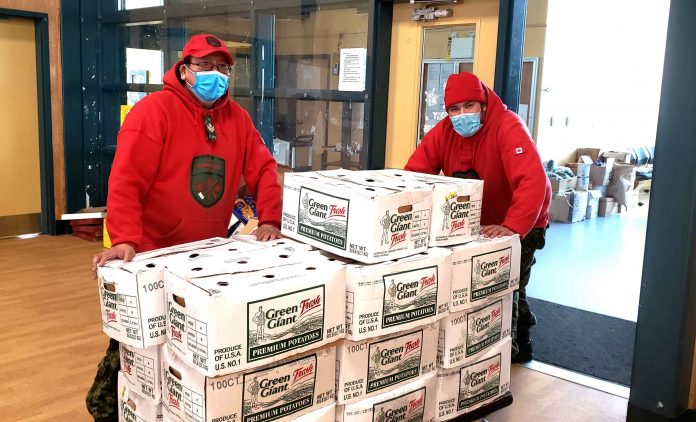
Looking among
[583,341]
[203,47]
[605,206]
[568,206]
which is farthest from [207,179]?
[605,206]

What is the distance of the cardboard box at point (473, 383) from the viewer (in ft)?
6.95

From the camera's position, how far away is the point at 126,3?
612 centimetres

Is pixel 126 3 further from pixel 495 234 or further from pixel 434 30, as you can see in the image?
pixel 495 234

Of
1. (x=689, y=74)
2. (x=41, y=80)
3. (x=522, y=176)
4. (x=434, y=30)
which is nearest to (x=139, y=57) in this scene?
(x=41, y=80)

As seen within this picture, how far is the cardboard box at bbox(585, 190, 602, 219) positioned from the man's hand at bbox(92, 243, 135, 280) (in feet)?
23.2

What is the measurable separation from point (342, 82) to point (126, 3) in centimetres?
309

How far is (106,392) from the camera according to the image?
7.23 feet

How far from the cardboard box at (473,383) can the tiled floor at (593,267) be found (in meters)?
2.22

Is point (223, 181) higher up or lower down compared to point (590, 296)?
higher up

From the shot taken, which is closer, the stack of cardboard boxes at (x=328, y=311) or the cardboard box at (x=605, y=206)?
the stack of cardboard boxes at (x=328, y=311)

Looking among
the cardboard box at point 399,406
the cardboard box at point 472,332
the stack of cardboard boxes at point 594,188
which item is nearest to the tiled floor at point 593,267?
the stack of cardboard boxes at point 594,188

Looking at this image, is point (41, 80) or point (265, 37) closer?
point (265, 37)

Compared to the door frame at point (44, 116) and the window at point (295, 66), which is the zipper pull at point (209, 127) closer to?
the window at point (295, 66)

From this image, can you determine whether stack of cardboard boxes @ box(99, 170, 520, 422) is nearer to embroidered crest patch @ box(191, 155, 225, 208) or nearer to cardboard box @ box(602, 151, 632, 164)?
embroidered crest patch @ box(191, 155, 225, 208)
